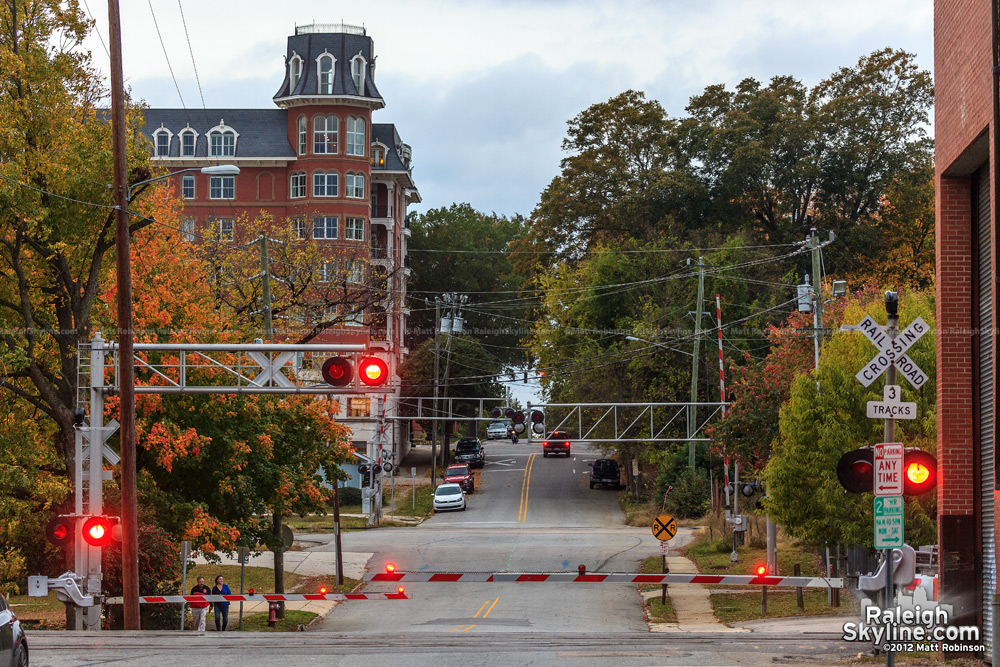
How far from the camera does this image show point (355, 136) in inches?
2886

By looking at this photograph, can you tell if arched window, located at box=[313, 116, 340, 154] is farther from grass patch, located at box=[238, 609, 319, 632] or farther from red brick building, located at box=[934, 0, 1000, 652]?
red brick building, located at box=[934, 0, 1000, 652]

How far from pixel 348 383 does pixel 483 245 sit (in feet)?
280

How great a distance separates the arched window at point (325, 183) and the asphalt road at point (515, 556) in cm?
2059

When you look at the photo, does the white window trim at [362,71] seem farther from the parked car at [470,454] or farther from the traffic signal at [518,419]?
the traffic signal at [518,419]

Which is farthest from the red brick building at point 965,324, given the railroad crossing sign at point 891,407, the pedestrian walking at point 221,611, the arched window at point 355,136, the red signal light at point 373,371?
the arched window at point 355,136

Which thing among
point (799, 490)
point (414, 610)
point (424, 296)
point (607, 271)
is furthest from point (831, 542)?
point (424, 296)

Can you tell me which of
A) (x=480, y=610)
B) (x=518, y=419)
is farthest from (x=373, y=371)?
(x=518, y=419)

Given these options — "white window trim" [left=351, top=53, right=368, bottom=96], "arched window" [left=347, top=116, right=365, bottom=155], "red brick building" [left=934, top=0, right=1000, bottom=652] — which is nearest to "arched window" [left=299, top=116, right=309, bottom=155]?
"arched window" [left=347, top=116, right=365, bottom=155]

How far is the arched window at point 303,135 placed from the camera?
7325cm

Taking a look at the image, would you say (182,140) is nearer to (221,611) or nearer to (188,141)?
(188,141)

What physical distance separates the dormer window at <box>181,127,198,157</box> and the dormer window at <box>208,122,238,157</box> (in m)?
1.37

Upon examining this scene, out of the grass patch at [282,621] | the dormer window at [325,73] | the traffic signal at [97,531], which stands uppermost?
the dormer window at [325,73]

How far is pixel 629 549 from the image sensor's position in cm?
4600

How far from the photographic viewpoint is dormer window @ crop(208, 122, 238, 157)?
75.8 metres
